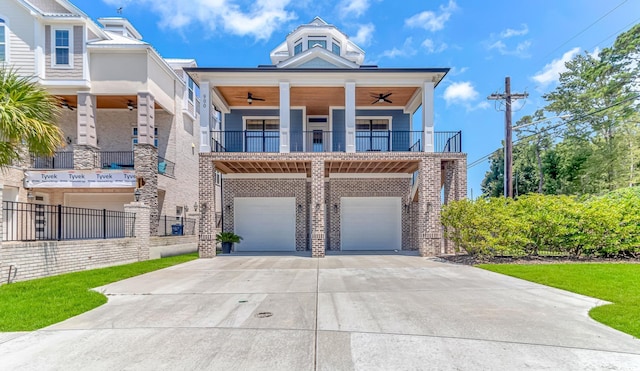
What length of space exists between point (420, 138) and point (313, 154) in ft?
15.7

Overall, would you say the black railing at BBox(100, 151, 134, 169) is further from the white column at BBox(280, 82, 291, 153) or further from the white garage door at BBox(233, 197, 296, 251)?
the white column at BBox(280, 82, 291, 153)

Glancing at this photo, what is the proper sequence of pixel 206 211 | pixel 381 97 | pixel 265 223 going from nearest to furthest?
1. pixel 206 211
2. pixel 381 97
3. pixel 265 223

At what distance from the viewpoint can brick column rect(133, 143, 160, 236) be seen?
1496 centimetres

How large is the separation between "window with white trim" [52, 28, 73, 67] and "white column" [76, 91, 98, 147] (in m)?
1.49

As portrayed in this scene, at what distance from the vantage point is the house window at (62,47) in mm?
15453

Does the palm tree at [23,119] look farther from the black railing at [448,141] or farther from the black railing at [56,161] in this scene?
the black railing at [448,141]

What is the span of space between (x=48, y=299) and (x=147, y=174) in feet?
31.1

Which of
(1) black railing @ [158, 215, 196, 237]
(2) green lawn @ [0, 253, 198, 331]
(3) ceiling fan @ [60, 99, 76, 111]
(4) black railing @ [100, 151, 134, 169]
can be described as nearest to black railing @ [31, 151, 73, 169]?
(4) black railing @ [100, 151, 134, 169]

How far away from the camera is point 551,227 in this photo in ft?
38.9

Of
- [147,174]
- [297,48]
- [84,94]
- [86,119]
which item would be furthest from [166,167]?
[297,48]

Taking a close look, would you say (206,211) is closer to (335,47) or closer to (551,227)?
(551,227)

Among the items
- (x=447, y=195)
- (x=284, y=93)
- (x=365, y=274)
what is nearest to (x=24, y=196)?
(x=284, y=93)

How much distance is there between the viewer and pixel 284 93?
561 inches

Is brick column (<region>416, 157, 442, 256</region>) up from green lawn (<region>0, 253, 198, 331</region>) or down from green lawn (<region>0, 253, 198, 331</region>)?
up
